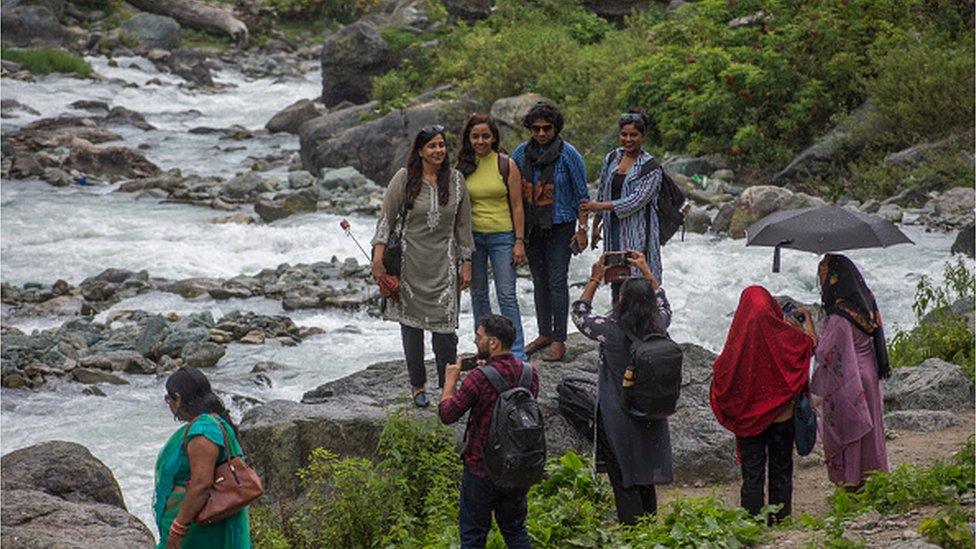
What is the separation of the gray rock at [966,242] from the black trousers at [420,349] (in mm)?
8855

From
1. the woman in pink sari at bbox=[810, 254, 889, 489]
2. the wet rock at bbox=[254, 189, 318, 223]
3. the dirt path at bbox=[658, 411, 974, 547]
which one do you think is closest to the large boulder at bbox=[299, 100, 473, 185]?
the wet rock at bbox=[254, 189, 318, 223]

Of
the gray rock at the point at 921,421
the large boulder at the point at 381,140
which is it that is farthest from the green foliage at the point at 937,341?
the large boulder at the point at 381,140

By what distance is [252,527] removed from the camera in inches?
296

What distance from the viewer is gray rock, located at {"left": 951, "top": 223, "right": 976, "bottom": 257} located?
15195mm

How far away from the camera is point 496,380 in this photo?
6180 millimetres

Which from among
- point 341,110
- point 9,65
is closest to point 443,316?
point 341,110

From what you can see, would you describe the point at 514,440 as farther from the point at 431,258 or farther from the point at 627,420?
the point at 431,258

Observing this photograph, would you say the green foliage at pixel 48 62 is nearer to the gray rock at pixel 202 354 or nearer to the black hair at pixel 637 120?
the gray rock at pixel 202 354

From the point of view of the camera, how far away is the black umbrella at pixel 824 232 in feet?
24.1

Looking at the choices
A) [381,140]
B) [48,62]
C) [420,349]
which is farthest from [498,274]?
[48,62]

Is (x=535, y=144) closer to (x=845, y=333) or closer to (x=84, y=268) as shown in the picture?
(x=845, y=333)

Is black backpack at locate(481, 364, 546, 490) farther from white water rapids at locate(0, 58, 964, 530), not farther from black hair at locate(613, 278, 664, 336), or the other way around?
white water rapids at locate(0, 58, 964, 530)

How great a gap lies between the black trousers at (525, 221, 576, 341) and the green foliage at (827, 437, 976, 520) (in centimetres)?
232

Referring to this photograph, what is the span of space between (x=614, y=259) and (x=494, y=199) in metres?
0.88
